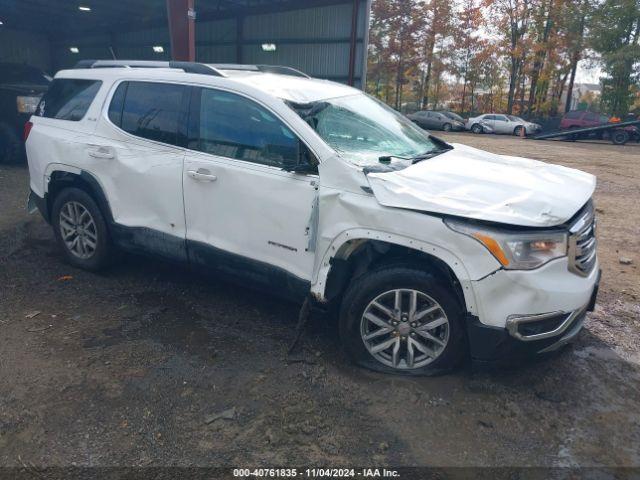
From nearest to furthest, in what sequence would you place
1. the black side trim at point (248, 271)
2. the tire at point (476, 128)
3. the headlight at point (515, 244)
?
the headlight at point (515, 244), the black side trim at point (248, 271), the tire at point (476, 128)

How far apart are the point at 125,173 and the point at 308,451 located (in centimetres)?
272

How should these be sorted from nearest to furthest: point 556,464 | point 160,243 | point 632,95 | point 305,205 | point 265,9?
1. point 556,464
2. point 305,205
3. point 160,243
4. point 265,9
5. point 632,95

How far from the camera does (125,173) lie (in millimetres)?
4156

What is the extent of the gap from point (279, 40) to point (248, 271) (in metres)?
14.5

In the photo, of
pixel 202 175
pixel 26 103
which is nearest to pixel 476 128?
pixel 26 103

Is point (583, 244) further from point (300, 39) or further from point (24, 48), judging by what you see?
point (24, 48)

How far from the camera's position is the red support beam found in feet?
34.6

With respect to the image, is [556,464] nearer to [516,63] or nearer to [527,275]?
[527,275]

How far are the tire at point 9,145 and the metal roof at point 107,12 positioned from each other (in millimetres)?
9312

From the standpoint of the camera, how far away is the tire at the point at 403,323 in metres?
3.02

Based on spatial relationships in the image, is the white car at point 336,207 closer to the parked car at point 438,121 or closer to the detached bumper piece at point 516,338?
the detached bumper piece at point 516,338

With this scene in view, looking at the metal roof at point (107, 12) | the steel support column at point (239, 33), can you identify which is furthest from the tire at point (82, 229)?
the steel support column at point (239, 33)

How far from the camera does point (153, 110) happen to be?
4.08 metres

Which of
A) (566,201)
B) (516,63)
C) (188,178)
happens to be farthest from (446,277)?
(516,63)
